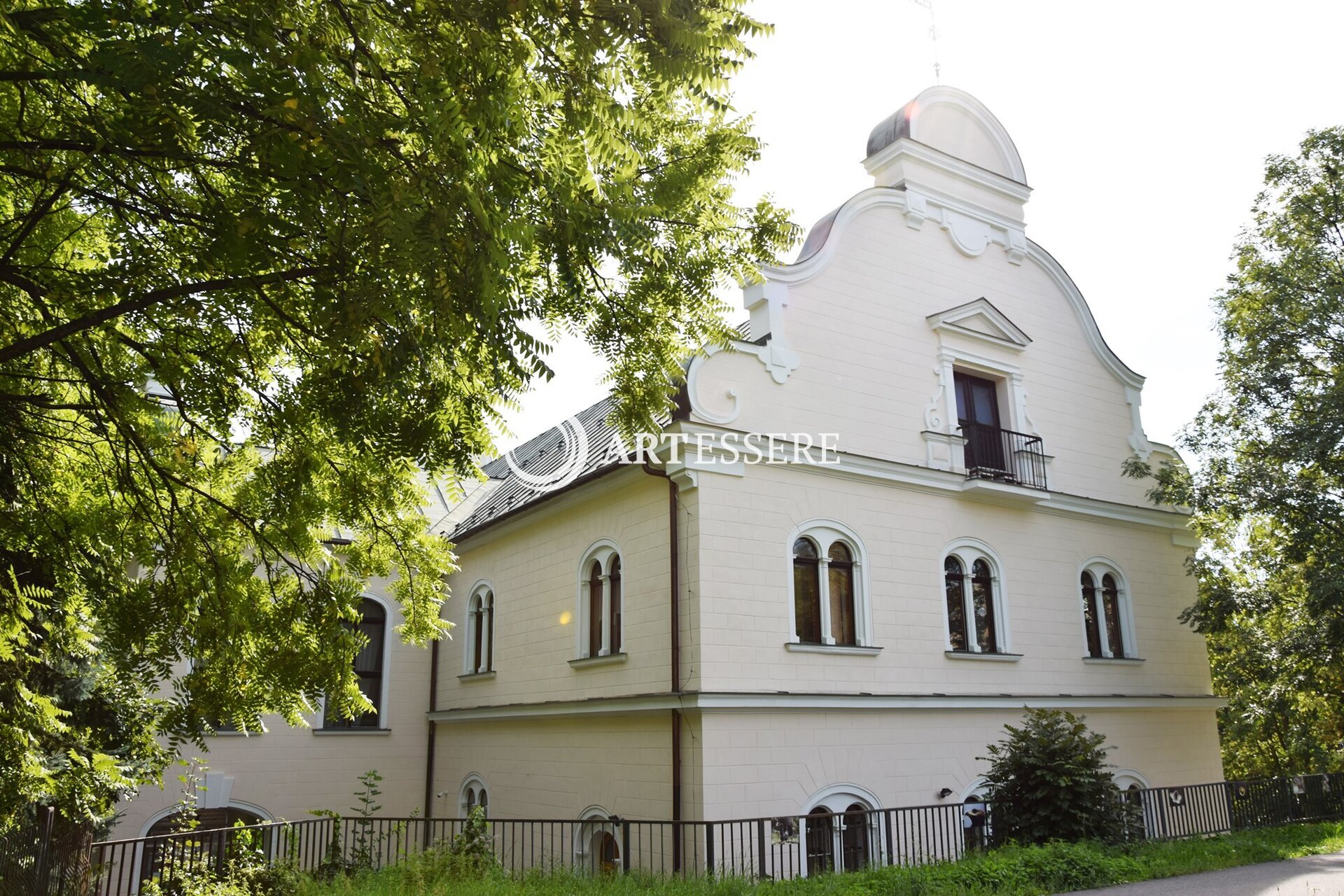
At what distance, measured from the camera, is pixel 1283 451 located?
1741 cm

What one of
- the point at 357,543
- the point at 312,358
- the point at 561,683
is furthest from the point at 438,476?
the point at 561,683

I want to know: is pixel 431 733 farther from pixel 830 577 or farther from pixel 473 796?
pixel 830 577

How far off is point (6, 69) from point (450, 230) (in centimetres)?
304

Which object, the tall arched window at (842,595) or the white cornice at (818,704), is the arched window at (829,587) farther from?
the white cornice at (818,704)

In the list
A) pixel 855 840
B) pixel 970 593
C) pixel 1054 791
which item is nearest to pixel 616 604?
pixel 855 840

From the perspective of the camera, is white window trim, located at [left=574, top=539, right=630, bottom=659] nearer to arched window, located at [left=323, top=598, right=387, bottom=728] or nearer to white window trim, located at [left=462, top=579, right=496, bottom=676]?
white window trim, located at [left=462, top=579, right=496, bottom=676]

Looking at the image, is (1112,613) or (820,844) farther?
(1112,613)

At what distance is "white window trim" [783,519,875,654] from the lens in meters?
13.8

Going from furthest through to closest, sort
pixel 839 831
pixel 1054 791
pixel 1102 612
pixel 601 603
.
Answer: pixel 1102 612, pixel 601 603, pixel 839 831, pixel 1054 791

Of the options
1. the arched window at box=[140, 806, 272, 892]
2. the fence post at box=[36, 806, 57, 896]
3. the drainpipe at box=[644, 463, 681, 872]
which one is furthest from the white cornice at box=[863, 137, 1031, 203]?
the fence post at box=[36, 806, 57, 896]

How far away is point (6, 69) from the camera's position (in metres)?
5.39

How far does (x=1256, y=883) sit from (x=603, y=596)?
31.6ft

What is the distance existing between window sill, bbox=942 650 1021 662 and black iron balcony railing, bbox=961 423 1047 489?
303cm

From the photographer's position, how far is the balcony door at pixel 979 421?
16.7 m
